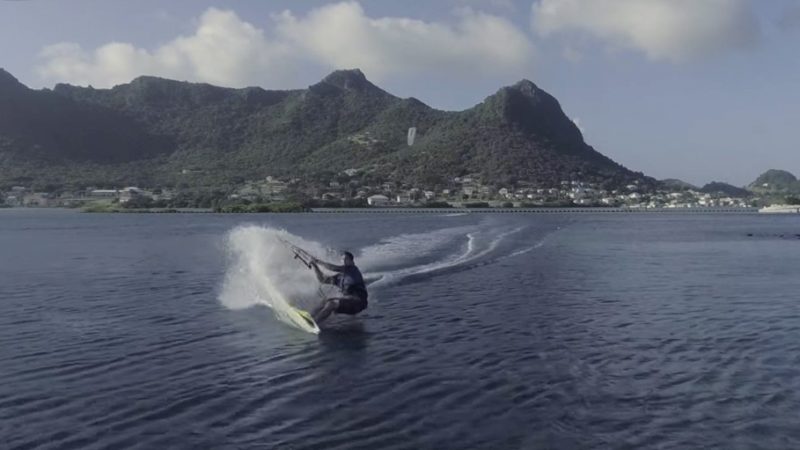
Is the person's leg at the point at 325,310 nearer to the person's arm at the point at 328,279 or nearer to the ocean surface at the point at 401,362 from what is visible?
the ocean surface at the point at 401,362

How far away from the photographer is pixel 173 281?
3656 centimetres

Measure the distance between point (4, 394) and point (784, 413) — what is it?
15.2 meters

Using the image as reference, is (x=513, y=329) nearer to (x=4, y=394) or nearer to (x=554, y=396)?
(x=554, y=396)

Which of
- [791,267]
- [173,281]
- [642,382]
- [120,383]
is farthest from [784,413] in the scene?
[791,267]

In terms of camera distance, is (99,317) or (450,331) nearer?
(450,331)

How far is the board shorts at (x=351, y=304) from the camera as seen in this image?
23905 millimetres

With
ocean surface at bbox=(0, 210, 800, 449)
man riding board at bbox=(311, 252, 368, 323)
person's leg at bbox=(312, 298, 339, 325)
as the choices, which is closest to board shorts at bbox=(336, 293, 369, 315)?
man riding board at bbox=(311, 252, 368, 323)

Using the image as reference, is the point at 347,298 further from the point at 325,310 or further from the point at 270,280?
the point at 270,280

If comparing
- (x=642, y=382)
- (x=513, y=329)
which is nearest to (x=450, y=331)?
(x=513, y=329)

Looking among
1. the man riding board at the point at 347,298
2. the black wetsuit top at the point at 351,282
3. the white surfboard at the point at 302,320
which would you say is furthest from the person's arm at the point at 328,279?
the white surfboard at the point at 302,320

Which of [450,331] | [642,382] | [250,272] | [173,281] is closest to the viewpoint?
[642,382]

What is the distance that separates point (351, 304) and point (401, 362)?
18.6ft

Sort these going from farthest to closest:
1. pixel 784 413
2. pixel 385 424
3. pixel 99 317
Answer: pixel 99 317, pixel 784 413, pixel 385 424

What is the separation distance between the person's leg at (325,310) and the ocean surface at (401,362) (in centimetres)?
51
